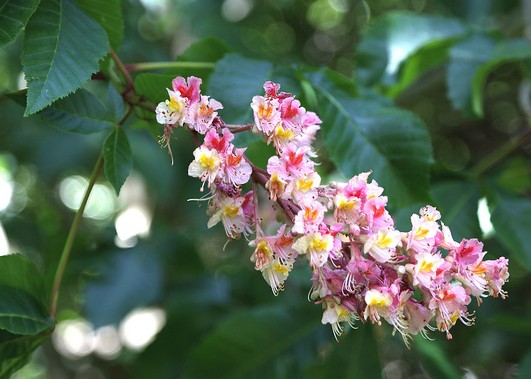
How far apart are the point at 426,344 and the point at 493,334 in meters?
0.80

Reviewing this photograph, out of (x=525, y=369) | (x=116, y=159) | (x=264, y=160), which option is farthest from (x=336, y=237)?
(x=525, y=369)

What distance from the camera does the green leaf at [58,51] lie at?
84 centimetres

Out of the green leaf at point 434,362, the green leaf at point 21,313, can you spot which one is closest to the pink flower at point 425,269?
the green leaf at point 21,313

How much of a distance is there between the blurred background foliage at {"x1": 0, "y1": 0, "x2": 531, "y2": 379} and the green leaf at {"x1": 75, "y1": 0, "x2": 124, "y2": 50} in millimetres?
118

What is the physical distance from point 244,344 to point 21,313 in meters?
0.66

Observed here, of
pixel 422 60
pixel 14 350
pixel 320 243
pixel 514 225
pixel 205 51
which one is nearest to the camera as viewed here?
pixel 320 243

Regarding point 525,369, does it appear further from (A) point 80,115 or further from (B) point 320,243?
(A) point 80,115

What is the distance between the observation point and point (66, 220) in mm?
3113

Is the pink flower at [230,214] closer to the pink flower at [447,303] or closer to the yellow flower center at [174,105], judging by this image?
the yellow flower center at [174,105]

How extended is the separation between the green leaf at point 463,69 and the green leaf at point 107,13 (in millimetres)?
720

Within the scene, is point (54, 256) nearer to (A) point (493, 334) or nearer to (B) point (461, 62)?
(B) point (461, 62)

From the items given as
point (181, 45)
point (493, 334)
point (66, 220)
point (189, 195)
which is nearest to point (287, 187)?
point (493, 334)

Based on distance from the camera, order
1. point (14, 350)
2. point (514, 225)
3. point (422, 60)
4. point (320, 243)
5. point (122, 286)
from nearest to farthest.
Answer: point (320, 243) → point (14, 350) → point (514, 225) → point (422, 60) → point (122, 286)

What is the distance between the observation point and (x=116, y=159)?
3.15 ft
